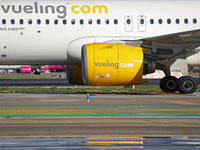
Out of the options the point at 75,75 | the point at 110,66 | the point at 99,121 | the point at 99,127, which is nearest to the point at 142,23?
the point at 110,66

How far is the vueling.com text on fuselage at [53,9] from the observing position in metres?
20.5

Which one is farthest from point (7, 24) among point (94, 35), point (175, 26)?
point (175, 26)

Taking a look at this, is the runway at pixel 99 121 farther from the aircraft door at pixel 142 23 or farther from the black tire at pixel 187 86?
the aircraft door at pixel 142 23

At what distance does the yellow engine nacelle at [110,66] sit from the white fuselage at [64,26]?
8.91ft

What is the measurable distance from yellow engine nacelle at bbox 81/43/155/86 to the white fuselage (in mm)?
2715

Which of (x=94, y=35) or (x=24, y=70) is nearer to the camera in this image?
A: (x=94, y=35)

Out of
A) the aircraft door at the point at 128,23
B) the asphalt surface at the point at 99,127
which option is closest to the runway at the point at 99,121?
the asphalt surface at the point at 99,127

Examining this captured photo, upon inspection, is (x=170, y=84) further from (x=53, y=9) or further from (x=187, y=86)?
(x=53, y=9)

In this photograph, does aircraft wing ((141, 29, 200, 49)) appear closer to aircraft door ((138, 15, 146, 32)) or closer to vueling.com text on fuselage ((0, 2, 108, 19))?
aircraft door ((138, 15, 146, 32))

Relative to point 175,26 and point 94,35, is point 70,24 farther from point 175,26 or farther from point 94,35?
point 175,26

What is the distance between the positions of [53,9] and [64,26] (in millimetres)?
1050

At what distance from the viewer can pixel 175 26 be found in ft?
70.3

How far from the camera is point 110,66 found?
1783cm

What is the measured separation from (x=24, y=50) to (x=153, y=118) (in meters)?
11.4
